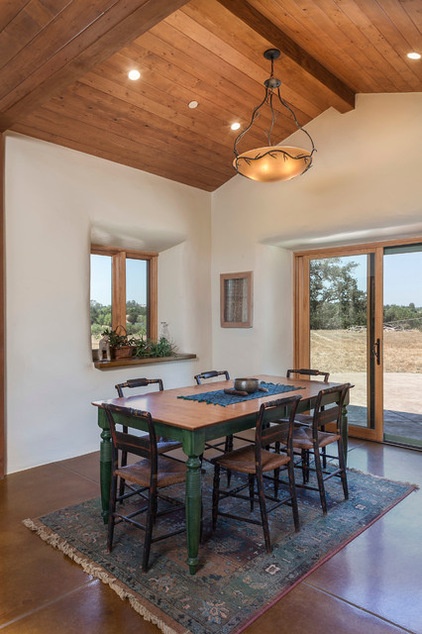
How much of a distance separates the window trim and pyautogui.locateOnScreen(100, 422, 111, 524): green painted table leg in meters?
2.46

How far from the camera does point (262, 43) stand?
10.9 feet

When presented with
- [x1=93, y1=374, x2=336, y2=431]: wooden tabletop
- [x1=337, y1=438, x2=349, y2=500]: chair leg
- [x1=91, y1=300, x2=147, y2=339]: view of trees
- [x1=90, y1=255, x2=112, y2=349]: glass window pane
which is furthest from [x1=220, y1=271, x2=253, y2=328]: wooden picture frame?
[x1=337, y1=438, x2=349, y2=500]: chair leg

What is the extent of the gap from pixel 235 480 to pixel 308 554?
1156 mm

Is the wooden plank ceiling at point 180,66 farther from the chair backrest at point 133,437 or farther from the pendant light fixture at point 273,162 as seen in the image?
the chair backrest at point 133,437

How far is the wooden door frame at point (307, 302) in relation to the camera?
458 centimetres

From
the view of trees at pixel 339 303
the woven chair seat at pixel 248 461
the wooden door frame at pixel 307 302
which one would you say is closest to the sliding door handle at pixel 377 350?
the wooden door frame at pixel 307 302

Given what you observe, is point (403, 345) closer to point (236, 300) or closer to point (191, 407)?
point (236, 300)

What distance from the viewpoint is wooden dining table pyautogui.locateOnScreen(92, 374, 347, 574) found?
2309 millimetres

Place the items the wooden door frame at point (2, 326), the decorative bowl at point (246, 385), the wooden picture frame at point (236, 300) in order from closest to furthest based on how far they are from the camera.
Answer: the decorative bowl at point (246, 385) → the wooden door frame at point (2, 326) → the wooden picture frame at point (236, 300)

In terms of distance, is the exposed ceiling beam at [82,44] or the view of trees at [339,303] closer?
the exposed ceiling beam at [82,44]

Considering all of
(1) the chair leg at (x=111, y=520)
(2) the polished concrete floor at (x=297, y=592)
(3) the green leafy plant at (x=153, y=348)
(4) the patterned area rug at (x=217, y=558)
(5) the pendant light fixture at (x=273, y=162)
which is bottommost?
(2) the polished concrete floor at (x=297, y=592)

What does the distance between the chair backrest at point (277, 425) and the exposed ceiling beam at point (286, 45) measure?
260cm

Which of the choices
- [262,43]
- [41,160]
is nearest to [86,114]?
[41,160]

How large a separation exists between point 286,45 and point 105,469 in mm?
3352
